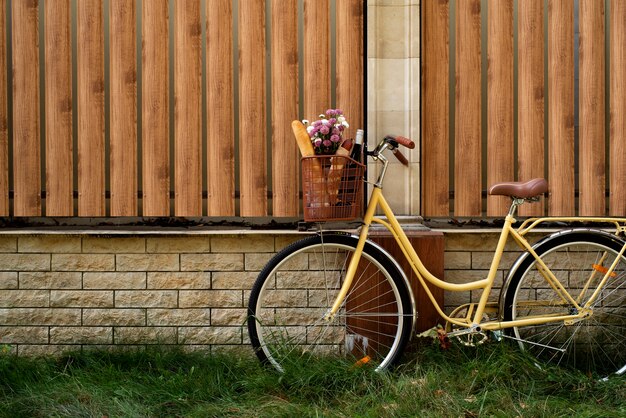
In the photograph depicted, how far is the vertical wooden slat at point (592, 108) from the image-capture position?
178 inches

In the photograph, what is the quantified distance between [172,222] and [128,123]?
708mm

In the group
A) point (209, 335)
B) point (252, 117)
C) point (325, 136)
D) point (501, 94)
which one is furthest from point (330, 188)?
point (501, 94)

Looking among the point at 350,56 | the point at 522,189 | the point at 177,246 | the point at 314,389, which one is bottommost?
the point at 314,389

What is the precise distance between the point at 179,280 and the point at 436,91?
2082mm

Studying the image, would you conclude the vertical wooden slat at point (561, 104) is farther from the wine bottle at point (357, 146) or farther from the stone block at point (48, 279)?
the stone block at point (48, 279)

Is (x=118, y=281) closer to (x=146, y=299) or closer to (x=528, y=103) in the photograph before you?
(x=146, y=299)

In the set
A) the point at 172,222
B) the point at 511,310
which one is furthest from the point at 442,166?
the point at 172,222

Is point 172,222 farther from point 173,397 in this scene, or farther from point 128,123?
point 173,397

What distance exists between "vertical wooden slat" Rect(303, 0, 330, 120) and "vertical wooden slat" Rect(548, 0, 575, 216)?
1463mm

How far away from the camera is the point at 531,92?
457 cm

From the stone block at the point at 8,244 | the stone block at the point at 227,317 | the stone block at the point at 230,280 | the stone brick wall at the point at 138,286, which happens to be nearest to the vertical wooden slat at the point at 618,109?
the stone brick wall at the point at 138,286

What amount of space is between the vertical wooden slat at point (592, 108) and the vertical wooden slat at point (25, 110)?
3.58 metres

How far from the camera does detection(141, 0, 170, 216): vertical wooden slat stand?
4.57m

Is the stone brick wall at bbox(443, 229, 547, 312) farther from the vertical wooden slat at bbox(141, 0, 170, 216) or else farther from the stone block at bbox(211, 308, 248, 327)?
the vertical wooden slat at bbox(141, 0, 170, 216)
